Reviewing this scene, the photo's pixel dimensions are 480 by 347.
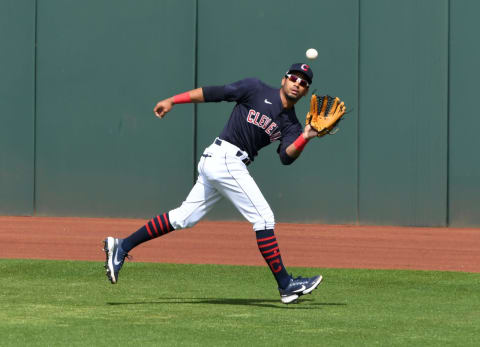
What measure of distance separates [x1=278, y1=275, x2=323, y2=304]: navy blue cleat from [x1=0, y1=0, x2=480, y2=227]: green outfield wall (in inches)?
333

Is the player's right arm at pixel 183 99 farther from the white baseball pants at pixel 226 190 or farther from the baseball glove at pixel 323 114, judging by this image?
the baseball glove at pixel 323 114

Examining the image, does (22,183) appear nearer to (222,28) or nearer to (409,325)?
(222,28)

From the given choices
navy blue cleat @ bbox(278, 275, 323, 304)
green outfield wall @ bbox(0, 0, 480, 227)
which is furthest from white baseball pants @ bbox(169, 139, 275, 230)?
green outfield wall @ bbox(0, 0, 480, 227)

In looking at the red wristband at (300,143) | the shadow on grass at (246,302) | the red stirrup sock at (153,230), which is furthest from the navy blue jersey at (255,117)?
the shadow on grass at (246,302)

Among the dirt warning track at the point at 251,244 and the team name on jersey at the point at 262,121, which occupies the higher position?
the team name on jersey at the point at 262,121

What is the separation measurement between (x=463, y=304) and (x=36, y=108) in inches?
428

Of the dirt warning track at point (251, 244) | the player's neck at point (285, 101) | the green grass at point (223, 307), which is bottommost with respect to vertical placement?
the green grass at point (223, 307)

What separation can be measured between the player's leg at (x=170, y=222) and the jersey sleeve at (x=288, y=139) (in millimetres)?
681

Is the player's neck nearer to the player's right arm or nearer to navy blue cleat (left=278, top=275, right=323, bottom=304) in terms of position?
the player's right arm

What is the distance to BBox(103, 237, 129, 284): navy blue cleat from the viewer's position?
8508mm

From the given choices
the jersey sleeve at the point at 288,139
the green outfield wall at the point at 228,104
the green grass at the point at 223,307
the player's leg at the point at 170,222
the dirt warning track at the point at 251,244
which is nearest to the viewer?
the green grass at the point at 223,307

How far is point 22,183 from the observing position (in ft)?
57.8

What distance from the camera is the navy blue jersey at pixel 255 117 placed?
8344 mm

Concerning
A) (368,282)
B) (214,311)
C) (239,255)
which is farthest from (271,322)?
(239,255)
